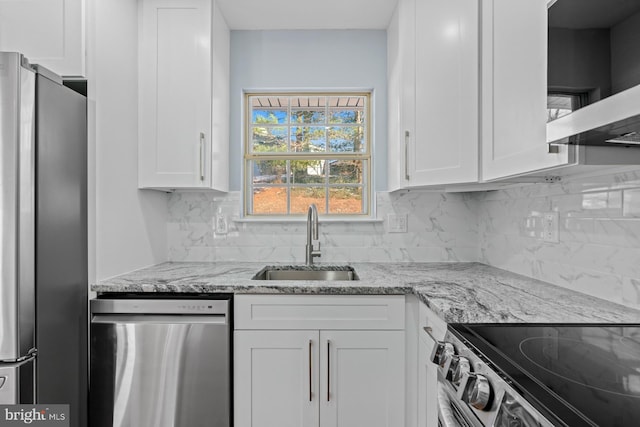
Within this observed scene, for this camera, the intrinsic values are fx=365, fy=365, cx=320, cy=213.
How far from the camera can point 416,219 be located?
94.0 inches

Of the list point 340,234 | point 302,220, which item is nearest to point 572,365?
point 340,234

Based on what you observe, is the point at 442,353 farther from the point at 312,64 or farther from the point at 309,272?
the point at 312,64

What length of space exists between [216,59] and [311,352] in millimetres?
1697

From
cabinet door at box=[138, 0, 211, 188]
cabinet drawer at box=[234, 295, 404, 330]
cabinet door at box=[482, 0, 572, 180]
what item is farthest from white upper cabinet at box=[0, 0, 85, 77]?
cabinet door at box=[482, 0, 572, 180]

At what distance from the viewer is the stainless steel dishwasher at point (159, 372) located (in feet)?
5.32

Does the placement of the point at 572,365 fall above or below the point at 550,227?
below

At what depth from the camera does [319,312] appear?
1.68m

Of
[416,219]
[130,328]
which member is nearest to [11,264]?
[130,328]

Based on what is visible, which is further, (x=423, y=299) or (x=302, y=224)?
(x=302, y=224)

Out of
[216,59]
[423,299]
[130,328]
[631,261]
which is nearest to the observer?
[631,261]

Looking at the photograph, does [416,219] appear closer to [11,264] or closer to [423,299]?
[423,299]

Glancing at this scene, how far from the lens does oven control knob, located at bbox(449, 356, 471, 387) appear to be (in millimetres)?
879

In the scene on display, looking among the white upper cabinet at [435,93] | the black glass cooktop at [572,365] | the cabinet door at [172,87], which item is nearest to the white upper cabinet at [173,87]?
the cabinet door at [172,87]

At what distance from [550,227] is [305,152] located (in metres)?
1.52
